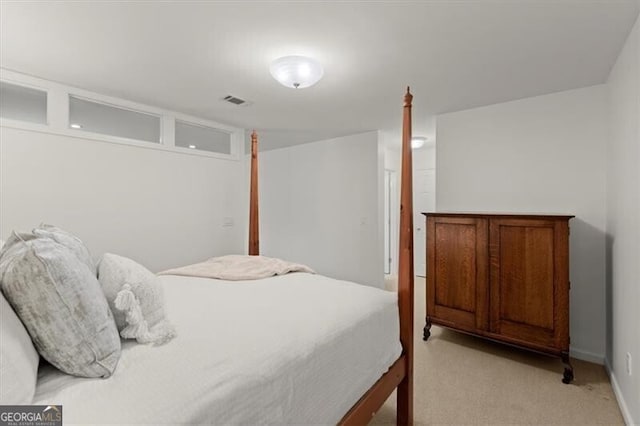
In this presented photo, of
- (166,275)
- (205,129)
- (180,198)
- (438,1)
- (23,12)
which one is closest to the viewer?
(438,1)

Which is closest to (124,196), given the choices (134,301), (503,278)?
(134,301)

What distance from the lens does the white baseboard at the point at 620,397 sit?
5.75 ft

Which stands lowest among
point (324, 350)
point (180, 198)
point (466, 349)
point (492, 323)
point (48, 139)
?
point (466, 349)

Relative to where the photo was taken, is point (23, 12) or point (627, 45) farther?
point (627, 45)

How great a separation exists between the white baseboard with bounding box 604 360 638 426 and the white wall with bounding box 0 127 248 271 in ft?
12.7

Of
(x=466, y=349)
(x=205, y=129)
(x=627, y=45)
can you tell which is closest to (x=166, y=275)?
(x=205, y=129)

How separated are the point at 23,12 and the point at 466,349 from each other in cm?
395

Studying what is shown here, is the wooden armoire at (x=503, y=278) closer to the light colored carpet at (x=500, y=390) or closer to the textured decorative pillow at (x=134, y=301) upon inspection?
the light colored carpet at (x=500, y=390)

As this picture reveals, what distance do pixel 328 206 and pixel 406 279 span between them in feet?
10.2

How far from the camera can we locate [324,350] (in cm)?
119

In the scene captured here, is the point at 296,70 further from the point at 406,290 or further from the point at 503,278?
the point at 503,278

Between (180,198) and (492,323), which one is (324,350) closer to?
(492,323)

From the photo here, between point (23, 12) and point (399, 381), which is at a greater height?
point (23, 12)

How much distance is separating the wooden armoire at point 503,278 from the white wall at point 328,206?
4.63 feet
